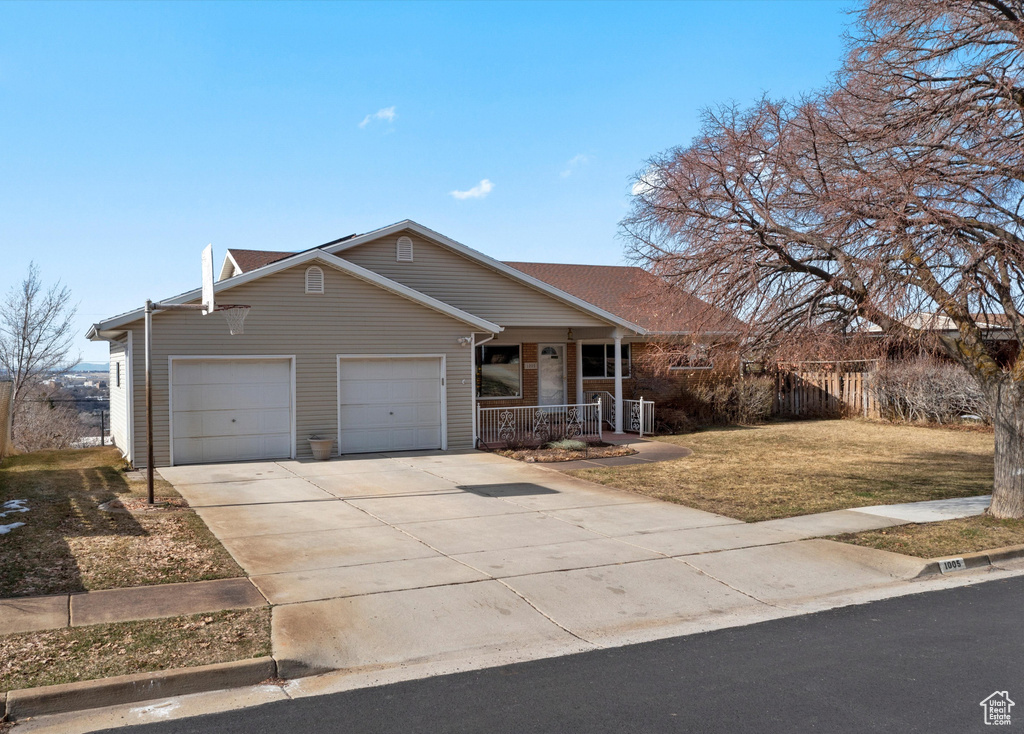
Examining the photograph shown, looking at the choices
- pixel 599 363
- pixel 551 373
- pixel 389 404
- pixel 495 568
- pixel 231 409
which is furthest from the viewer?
pixel 599 363

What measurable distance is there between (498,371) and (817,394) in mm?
12154

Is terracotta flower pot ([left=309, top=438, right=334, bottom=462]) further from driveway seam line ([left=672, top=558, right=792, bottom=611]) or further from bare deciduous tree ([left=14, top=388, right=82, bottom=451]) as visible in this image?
bare deciduous tree ([left=14, top=388, right=82, bottom=451])

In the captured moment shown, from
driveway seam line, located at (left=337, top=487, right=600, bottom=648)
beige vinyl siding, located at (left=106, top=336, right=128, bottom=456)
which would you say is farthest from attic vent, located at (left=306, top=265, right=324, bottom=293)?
driveway seam line, located at (left=337, top=487, right=600, bottom=648)

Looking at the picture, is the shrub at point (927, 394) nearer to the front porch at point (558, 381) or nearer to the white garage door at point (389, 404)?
the front porch at point (558, 381)

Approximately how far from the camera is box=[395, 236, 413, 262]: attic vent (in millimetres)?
20703

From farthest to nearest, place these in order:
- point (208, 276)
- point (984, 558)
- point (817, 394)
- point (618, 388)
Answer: point (817, 394), point (618, 388), point (208, 276), point (984, 558)

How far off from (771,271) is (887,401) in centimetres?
1724

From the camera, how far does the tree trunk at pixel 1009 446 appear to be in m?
11.0

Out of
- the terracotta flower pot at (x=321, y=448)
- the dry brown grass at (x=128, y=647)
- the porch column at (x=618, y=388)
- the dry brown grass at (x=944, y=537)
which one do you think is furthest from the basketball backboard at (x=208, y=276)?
the porch column at (x=618, y=388)

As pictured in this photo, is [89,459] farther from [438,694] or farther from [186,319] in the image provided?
[438,694]

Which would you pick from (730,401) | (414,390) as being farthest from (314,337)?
(730,401)

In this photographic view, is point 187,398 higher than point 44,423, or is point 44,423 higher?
point 187,398

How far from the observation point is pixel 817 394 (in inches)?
1115

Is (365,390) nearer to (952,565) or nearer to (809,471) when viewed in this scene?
(809,471)
